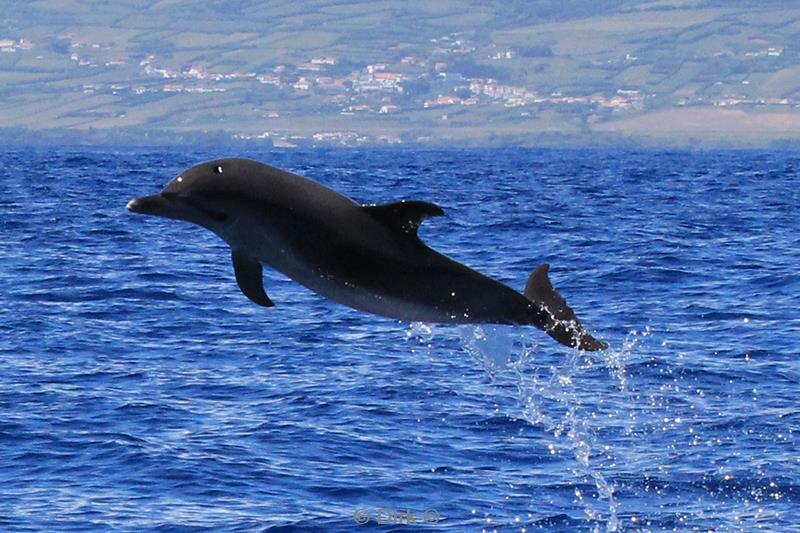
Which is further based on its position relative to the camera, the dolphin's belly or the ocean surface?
the ocean surface

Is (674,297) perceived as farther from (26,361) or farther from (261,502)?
(261,502)

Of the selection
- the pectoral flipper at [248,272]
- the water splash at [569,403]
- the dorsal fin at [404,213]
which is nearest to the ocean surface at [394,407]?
the water splash at [569,403]

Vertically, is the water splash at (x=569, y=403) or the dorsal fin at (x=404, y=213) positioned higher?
the dorsal fin at (x=404, y=213)

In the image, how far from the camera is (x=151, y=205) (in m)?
7.79

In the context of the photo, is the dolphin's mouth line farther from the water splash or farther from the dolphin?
the water splash

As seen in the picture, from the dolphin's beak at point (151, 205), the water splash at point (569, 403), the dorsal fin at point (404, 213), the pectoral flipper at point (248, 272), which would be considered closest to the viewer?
the dolphin's beak at point (151, 205)

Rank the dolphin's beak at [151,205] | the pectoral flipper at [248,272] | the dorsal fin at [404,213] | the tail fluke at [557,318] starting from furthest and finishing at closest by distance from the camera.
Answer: the tail fluke at [557,318]
the pectoral flipper at [248,272]
the dorsal fin at [404,213]
the dolphin's beak at [151,205]

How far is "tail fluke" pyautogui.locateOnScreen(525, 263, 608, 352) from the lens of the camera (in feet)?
27.8

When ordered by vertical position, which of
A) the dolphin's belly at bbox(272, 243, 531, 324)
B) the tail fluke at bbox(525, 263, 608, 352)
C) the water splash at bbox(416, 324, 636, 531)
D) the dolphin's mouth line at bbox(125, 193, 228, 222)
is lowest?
the water splash at bbox(416, 324, 636, 531)

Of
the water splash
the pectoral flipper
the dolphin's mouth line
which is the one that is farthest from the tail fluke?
the water splash

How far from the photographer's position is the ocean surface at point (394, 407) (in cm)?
2033

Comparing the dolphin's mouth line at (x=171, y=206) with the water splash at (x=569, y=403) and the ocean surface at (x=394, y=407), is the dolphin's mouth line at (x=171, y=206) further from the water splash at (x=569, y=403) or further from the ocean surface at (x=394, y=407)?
the water splash at (x=569, y=403)

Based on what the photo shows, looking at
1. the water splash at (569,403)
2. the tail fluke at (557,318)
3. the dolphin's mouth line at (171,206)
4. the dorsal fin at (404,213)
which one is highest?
the dolphin's mouth line at (171,206)

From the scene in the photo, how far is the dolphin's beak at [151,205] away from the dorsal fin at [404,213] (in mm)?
1115
